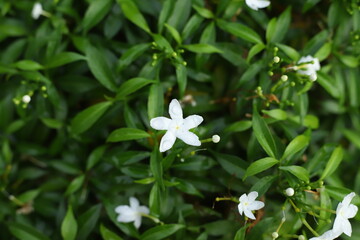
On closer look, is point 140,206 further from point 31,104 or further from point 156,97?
point 31,104

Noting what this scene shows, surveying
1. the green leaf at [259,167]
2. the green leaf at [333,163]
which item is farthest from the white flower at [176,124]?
the green leaf at [333,163]

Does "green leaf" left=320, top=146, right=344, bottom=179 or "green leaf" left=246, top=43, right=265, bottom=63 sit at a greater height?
"green leaf" left=246, top=43, right=265, bottom=63

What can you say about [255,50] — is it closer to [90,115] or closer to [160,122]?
[160,122]

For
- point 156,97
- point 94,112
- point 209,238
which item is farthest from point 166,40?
point 209,238

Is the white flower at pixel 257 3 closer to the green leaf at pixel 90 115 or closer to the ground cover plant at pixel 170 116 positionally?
the ground cover plant at pixel 170 116

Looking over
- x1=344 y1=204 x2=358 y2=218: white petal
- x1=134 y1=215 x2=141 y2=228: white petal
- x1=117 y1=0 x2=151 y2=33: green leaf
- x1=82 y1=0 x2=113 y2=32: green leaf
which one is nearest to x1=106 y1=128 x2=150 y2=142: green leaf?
x1=134 y1=215 x2=141 y2=228: white petal

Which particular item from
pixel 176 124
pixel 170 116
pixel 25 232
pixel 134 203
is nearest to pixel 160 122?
pixel 176 124

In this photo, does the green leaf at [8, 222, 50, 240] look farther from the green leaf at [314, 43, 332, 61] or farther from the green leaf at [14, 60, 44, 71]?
the green leaf at [314, 43, 332, 61]
